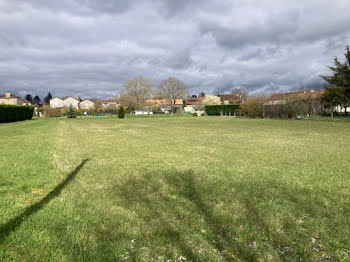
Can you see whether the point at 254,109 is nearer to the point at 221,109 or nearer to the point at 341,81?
the point at 341,81

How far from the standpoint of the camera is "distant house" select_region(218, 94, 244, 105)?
10056cm

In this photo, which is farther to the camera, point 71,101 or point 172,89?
point 71,101

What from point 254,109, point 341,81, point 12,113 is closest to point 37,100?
point 12,113

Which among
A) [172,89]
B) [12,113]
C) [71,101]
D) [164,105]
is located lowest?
[12,113]

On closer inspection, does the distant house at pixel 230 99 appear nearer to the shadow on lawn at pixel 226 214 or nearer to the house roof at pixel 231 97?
the house roof at pixel 231 97

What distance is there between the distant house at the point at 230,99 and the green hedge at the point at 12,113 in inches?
3005

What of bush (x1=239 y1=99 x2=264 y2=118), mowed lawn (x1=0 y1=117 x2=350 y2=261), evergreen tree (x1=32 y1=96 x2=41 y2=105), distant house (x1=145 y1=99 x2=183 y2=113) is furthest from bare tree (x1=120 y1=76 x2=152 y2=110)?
evergreen tree (x1=32 y1=96 x2=41 y2=105)

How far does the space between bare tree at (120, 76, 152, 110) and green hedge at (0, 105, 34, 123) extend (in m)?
34.7

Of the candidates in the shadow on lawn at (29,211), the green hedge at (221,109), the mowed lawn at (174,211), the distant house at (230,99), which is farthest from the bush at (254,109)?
the distant house at (230,99)

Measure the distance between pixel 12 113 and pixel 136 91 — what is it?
43392 mm

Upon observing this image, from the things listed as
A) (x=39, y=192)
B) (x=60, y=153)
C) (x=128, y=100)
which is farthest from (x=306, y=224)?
(x=128, y=100)

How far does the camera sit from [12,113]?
3331cm

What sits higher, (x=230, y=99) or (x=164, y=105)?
(x=230, y=99)

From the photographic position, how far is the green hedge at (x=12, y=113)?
30.2 m
